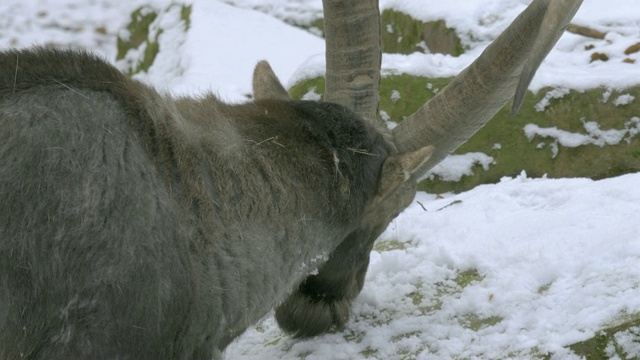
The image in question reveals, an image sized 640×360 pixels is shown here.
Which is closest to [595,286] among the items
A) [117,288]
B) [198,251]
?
[198,251]

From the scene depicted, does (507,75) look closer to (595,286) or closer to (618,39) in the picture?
(595,286)

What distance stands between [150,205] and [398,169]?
147 centimetres

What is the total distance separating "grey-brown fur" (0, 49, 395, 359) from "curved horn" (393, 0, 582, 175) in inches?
14.5

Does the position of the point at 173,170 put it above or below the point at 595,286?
above

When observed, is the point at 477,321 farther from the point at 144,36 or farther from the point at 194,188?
the point at 144,36

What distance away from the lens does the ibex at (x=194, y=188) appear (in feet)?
12.2

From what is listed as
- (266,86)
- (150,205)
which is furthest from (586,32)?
(150,205)

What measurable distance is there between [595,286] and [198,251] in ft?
7.07

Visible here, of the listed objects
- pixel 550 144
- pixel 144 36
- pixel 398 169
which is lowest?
pixel 144 36

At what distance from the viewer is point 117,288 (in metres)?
3.77

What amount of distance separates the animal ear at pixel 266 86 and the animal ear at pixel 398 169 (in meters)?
0.89

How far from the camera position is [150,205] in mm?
3922

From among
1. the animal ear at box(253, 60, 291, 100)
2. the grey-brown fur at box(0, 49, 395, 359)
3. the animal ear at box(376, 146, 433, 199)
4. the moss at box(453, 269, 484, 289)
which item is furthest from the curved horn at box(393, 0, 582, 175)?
the moss at box(453, 269, 484, 289)

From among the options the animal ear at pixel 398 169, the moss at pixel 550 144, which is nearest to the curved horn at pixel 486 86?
the animal ear at pixel 398 169
